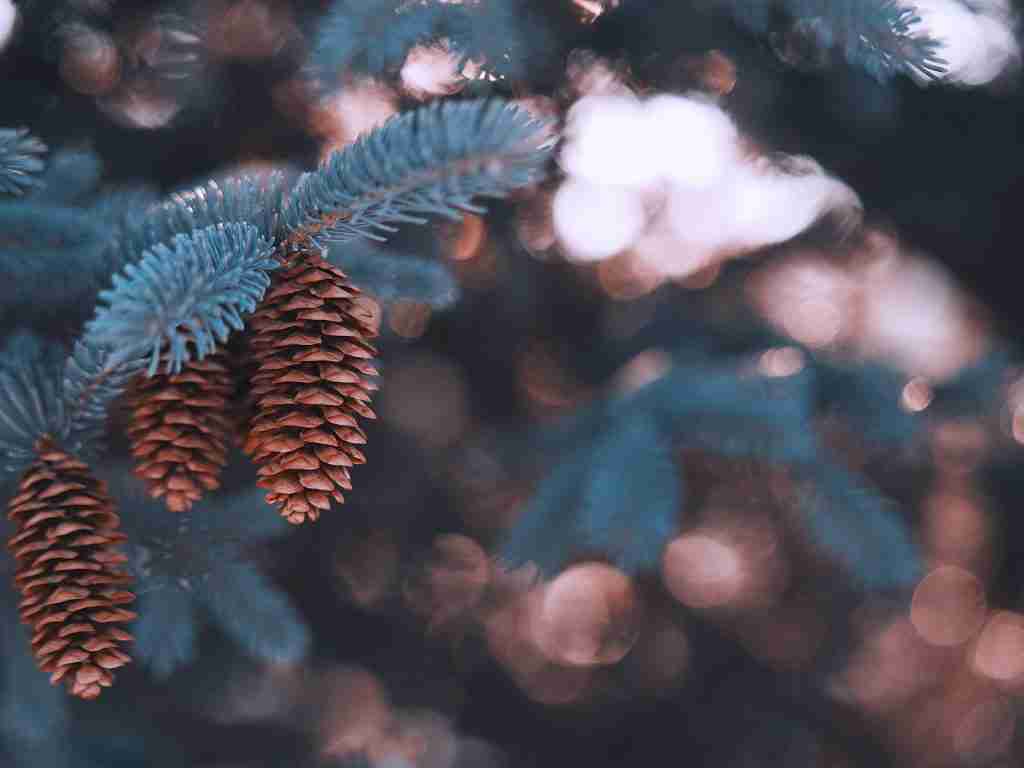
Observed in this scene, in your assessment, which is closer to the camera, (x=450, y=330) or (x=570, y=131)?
(x=570, y=131)

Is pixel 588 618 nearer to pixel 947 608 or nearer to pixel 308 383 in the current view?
pixel 947 608

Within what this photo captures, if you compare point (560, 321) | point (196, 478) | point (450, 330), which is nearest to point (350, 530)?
point (450, 330)

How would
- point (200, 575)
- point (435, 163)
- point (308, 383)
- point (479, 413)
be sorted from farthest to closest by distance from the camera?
point (479, 413) < point (200, 575) < point (308, 383) < point (435, 163)

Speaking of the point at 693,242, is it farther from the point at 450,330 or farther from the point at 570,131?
the point at 570,131

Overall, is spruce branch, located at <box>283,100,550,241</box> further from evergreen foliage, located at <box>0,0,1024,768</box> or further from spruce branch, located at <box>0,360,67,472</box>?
spruce branch, located at <box>0,360,67,472</box>

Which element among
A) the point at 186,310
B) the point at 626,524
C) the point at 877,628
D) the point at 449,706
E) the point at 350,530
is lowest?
the point at 449,706

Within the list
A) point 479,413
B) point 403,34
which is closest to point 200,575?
point 403,34
